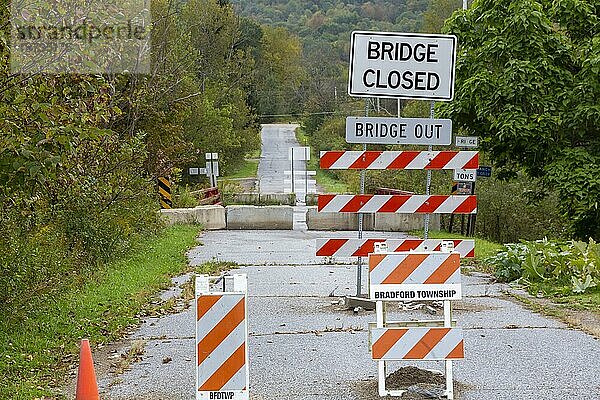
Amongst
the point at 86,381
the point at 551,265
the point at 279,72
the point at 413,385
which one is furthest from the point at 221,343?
the point at 279,72

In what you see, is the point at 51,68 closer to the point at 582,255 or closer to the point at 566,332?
the point at 566,332

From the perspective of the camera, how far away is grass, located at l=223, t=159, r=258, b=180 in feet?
230

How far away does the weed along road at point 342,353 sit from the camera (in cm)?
791

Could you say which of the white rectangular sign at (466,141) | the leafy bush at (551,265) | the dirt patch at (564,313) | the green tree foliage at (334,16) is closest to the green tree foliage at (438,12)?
the green tree foliage at (334,16)

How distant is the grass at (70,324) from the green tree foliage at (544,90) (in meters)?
8.53

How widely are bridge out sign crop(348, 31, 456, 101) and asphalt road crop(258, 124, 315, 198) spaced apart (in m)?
35.4

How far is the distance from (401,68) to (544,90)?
446 inches

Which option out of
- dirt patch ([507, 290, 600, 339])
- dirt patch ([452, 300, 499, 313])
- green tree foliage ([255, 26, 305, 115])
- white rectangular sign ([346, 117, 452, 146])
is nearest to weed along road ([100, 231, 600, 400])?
dirt patch ([452, 300, 499, 313])

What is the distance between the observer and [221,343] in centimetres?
687

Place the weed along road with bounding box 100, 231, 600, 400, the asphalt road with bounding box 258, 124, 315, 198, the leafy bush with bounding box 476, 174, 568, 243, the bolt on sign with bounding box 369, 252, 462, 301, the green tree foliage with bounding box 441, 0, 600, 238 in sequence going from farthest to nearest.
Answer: the asphalt road with bounding box 258, 124, 315, 198 → the leafy bush with bounding box 476, 174, 568, 243 → the green tree foliage with bounding box 441, 0, 600, 238 → the weed along road with bounding box 100, 231, 600, 400 → the bolt on sign with bounding box 369, 252, 462, 301

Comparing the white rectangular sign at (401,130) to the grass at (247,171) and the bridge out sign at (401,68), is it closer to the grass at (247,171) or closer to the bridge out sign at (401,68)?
the bridge out sign at (401,68)

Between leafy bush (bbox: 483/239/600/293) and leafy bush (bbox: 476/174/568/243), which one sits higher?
leafy bush (bbox: 483/239/600/293)

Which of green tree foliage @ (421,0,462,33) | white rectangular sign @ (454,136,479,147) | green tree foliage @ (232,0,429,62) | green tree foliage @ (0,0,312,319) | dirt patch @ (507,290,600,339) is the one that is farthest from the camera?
green tree foliage @ (232,0,429,62)

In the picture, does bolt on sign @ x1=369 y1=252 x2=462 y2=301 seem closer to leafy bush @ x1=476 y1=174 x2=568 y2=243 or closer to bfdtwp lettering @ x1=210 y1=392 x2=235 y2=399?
bfdtwp lettering @ x1=210 y1=392 x2=235 y2=399
